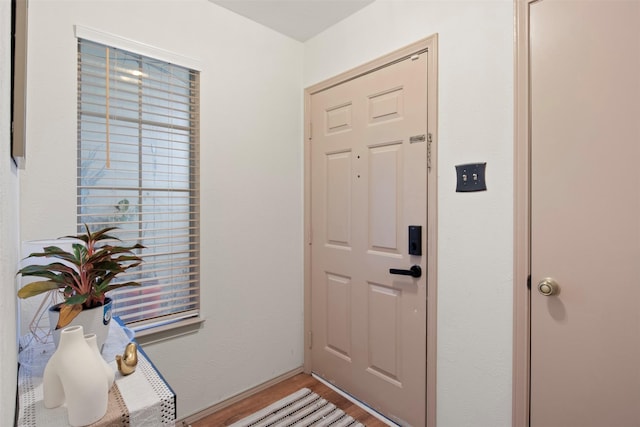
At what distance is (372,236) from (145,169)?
4.38ft

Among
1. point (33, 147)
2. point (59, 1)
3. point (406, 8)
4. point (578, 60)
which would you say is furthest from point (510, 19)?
point (33, 147)

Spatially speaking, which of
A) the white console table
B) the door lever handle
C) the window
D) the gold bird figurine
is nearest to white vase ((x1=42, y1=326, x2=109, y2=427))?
the white console table

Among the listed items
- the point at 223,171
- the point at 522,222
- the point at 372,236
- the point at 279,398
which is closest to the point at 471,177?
the point at 522,222

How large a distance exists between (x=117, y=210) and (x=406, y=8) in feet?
6.15

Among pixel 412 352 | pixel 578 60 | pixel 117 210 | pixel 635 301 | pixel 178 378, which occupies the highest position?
pixel 578 60

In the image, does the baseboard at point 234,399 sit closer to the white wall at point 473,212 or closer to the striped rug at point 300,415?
the striped rug at point 300,415

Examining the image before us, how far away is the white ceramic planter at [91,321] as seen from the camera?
3.27 feet

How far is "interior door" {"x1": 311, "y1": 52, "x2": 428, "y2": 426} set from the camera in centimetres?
182

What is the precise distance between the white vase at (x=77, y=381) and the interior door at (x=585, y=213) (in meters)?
1.55

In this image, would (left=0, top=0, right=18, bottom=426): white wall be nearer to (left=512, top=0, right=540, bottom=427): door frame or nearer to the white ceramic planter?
the white ceramic planter

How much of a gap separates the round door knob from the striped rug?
1233 mm

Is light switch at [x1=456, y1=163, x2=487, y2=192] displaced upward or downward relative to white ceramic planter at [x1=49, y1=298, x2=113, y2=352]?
upward

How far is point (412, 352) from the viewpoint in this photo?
1.85 m

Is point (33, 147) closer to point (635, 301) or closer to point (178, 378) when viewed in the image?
point (178, 378)
